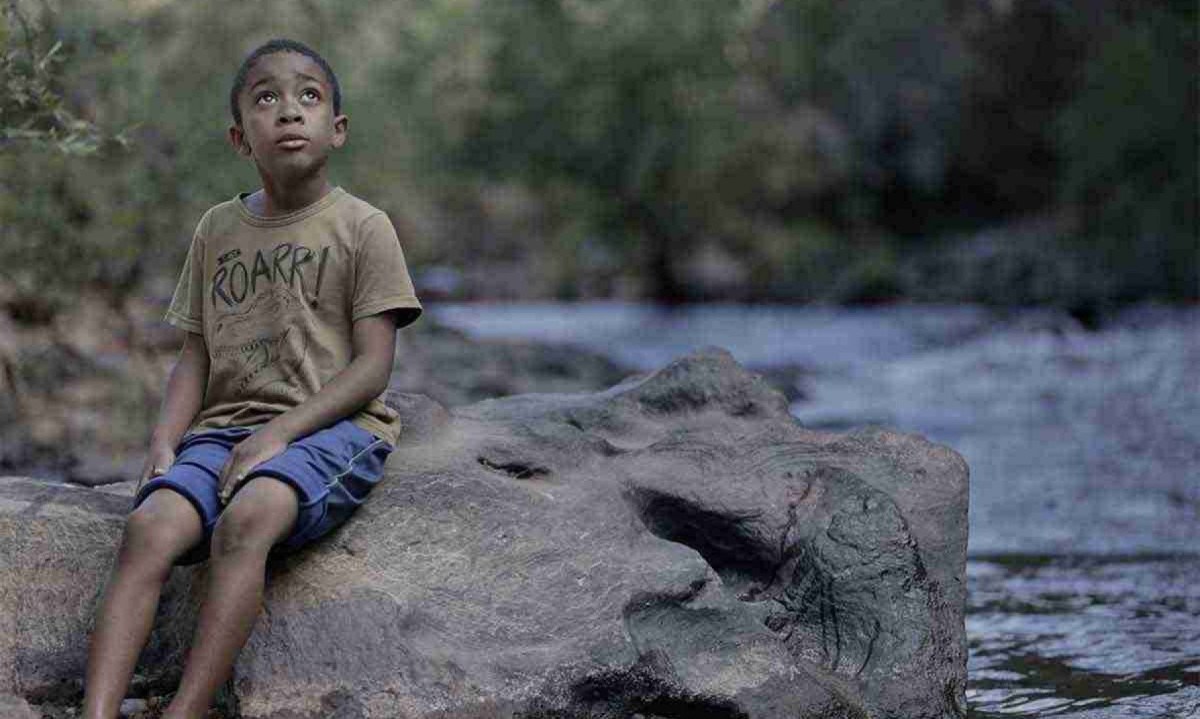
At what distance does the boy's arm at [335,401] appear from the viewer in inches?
141

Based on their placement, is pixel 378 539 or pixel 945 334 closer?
pixel 378 539

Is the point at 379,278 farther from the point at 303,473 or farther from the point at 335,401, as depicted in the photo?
the point at 303,473

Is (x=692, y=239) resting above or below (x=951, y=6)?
below

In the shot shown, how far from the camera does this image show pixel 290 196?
394cm

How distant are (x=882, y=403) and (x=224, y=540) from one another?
36.4 ft

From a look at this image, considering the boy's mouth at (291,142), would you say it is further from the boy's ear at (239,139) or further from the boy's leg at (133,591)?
the boy's leg at (133,591)

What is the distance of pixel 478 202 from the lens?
36.3m

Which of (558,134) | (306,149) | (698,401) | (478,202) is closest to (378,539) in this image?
(306,149)

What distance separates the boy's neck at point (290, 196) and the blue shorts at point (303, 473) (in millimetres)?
561

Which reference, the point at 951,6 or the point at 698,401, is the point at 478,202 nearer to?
the point at 951,6

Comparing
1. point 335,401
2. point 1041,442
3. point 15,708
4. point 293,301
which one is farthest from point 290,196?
point 1041,442

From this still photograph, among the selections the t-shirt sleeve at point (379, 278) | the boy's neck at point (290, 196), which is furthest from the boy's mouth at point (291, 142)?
the t-shirt sleeve at point (379, 278)

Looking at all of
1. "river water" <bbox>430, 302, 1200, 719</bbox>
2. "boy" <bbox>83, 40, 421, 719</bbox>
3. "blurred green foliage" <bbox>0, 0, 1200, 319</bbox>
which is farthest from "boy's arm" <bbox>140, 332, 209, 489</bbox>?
"blurred green foliage" <bbox>0, 0, 1200, 319</bbox>

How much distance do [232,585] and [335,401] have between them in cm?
54
